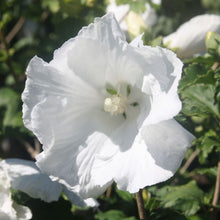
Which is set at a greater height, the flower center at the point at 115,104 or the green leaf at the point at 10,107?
the flower center at the point at 115,104

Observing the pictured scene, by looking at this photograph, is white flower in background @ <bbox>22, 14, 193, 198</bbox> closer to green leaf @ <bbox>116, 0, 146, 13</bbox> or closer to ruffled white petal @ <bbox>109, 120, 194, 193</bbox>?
ruffled white petal @ <bbox>109, 120, 194, 193</bbox>

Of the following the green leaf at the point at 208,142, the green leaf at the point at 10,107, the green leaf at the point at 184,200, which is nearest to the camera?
the green leaf at the point at 208,142

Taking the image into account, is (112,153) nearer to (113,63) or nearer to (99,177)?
(99,177)

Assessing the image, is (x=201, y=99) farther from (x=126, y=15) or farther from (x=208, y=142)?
(x=126, y=15)

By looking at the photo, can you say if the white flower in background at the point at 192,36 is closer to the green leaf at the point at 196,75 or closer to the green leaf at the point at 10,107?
the green leaf at the point at 196,75

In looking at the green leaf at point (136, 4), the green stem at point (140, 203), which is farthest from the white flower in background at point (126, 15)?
the green stem at point (140, 203)

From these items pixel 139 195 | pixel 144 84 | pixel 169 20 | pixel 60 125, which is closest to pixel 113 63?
pixel 144 84

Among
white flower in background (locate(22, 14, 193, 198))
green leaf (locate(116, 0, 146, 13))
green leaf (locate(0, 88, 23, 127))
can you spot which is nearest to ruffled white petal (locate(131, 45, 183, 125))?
white flower in background (locate(22, 14, 193, 198))
